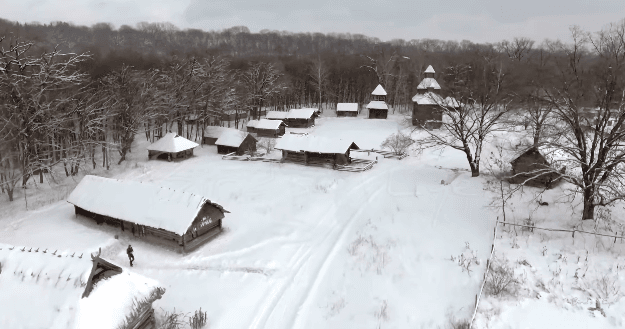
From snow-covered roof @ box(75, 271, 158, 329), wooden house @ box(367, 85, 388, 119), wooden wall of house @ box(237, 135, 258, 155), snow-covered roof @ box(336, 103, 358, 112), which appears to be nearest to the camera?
snow-covered roof @ box(75, 271, 158, 329)

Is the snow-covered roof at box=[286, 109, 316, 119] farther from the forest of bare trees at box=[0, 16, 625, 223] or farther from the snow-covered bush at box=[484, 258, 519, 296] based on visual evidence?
the snow-covered bush at box=[484, 258, 519, 296]

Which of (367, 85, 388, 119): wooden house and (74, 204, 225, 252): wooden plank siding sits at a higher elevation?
(367, 85, 388, 119): wooden house

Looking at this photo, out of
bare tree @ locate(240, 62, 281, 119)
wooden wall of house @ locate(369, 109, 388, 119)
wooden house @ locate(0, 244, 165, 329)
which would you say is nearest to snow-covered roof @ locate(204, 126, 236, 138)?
bare tree @ locate(240, 62, 281, 119)

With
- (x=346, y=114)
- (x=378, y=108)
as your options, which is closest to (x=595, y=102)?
(x=378, y=108)

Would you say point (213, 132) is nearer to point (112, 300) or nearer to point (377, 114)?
point (377, 114)

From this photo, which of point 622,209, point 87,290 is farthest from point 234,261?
point 622,209

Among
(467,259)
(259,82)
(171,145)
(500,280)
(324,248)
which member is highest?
(259,82)
